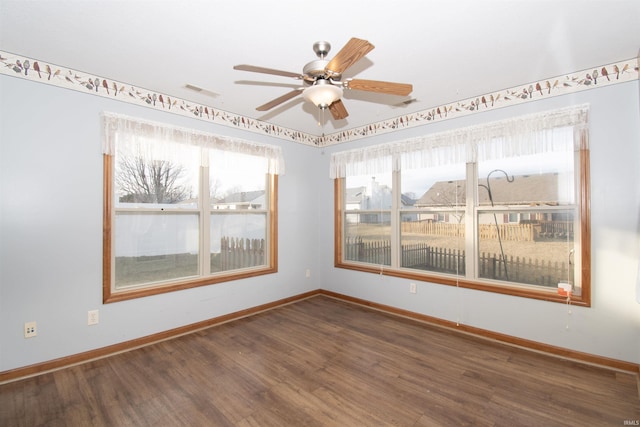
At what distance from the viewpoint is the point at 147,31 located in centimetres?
205

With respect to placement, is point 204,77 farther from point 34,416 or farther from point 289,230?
point 34,416

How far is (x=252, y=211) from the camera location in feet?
13.4

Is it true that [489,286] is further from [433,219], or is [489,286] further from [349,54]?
[349,54]

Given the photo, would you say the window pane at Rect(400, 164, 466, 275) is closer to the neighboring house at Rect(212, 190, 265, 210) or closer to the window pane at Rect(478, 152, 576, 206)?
the window pane at Rect(478, 152, 576, 206)

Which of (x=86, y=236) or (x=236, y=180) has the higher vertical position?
(x=236, y=180)

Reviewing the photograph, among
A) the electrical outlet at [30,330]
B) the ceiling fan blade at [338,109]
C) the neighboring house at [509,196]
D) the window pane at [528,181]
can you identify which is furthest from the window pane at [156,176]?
the window pane at [528,181]

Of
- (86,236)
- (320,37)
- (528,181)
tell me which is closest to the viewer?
(320,37)

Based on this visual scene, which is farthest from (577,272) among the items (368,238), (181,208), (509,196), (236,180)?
(181,208)

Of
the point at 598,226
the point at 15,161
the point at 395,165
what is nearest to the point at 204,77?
the point at 15,161

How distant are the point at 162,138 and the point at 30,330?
2104mm

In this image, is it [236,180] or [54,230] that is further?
[236,180]

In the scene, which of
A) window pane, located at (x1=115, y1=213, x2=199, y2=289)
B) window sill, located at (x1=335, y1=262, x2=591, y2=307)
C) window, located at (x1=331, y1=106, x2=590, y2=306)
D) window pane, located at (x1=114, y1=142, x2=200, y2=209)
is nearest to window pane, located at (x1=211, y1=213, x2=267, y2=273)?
window pane, located at (x1=115, y1=213, x2=199, y2=289)

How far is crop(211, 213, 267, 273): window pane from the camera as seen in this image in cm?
369

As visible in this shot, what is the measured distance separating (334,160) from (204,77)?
2.38 meters
